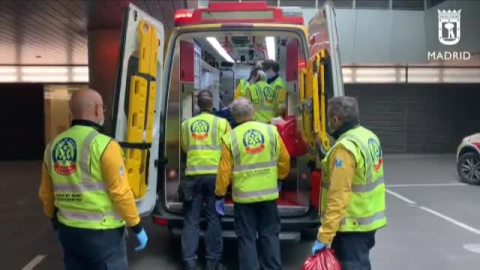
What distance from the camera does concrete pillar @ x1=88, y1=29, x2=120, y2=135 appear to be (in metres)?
12.9

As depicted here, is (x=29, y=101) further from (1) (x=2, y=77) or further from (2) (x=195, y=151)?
(2) (x=195, y=151)

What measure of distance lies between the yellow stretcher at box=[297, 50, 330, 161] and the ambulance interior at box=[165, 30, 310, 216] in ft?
2.19

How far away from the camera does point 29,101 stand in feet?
63.7

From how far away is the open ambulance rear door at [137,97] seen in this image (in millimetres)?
4395

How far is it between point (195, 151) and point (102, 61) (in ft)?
27.4

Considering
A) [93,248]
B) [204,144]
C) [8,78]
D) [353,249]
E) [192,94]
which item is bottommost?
[353,249]

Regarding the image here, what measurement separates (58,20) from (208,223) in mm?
7385

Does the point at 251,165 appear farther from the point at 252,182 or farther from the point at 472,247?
the point at 472,247

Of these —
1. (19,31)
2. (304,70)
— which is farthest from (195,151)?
(19,31)

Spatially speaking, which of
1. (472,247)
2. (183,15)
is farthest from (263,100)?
(472,247)

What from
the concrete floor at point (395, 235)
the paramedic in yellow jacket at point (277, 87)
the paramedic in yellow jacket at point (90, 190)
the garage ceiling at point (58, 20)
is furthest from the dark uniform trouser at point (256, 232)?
the garage ceiling at point (58, 20)

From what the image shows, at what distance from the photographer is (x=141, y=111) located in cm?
452

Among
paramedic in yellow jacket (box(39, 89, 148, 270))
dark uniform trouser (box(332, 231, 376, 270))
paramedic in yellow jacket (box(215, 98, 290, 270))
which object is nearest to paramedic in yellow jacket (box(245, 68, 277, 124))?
paramedic in yellow jacket (box(215, 98, 290, 270))

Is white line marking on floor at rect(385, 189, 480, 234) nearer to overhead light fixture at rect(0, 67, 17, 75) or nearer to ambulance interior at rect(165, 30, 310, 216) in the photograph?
ambulance interior at rect(165, 30, 310, 216)
